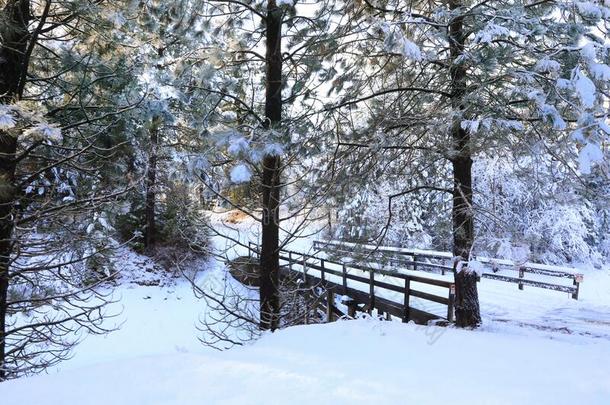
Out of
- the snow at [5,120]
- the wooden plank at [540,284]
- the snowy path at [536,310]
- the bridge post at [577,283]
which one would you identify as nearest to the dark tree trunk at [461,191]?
the snowy path at [536,310]

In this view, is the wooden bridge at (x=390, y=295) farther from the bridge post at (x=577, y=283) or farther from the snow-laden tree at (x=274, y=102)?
the bridge post at (x=577, y=283)

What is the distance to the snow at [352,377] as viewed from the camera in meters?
2.65

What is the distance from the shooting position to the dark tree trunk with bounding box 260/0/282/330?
6.31 meters

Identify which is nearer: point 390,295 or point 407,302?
point 407,302

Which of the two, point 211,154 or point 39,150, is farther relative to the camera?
point 39,150

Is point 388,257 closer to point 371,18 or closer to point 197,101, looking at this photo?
point 371,18

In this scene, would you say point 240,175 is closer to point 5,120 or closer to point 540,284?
point 5,120

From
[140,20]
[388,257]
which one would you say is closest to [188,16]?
[140,20]

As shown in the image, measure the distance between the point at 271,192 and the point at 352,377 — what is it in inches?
142

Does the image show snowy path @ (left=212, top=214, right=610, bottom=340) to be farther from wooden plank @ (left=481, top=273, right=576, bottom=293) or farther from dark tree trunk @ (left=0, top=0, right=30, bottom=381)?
dark tree trunk @ (left=0, top=0, right=30, bottom=381)

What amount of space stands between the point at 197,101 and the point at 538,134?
5026mm

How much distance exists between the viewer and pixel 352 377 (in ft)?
10.0

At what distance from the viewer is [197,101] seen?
7098 millimetres

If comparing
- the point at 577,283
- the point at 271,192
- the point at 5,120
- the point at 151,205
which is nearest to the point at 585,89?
the point at 271,192
